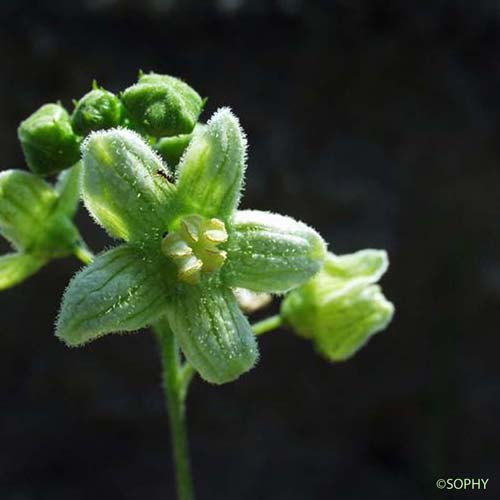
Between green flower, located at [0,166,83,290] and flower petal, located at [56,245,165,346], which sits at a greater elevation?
green flower, located at [0,166,83,290]

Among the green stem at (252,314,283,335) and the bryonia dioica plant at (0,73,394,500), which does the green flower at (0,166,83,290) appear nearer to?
the bryonia dioica plant at (0,73,394,500)

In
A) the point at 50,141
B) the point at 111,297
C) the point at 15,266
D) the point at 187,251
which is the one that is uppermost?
the point at 50,141

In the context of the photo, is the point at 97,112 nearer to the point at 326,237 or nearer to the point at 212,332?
the point at 212,332

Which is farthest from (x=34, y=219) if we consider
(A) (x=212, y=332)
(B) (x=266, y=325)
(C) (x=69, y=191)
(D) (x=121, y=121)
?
(B) (x=266, y=325)

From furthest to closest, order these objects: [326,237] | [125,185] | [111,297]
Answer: [326,237] < [125,185] < [111,297]

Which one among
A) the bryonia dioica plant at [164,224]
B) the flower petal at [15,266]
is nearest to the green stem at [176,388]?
the bryonia dioica plant at [164,224]

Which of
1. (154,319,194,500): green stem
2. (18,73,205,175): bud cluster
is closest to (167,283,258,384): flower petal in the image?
(154,319,194,500): green stem

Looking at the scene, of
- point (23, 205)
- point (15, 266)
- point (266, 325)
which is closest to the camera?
point (23, 205)
